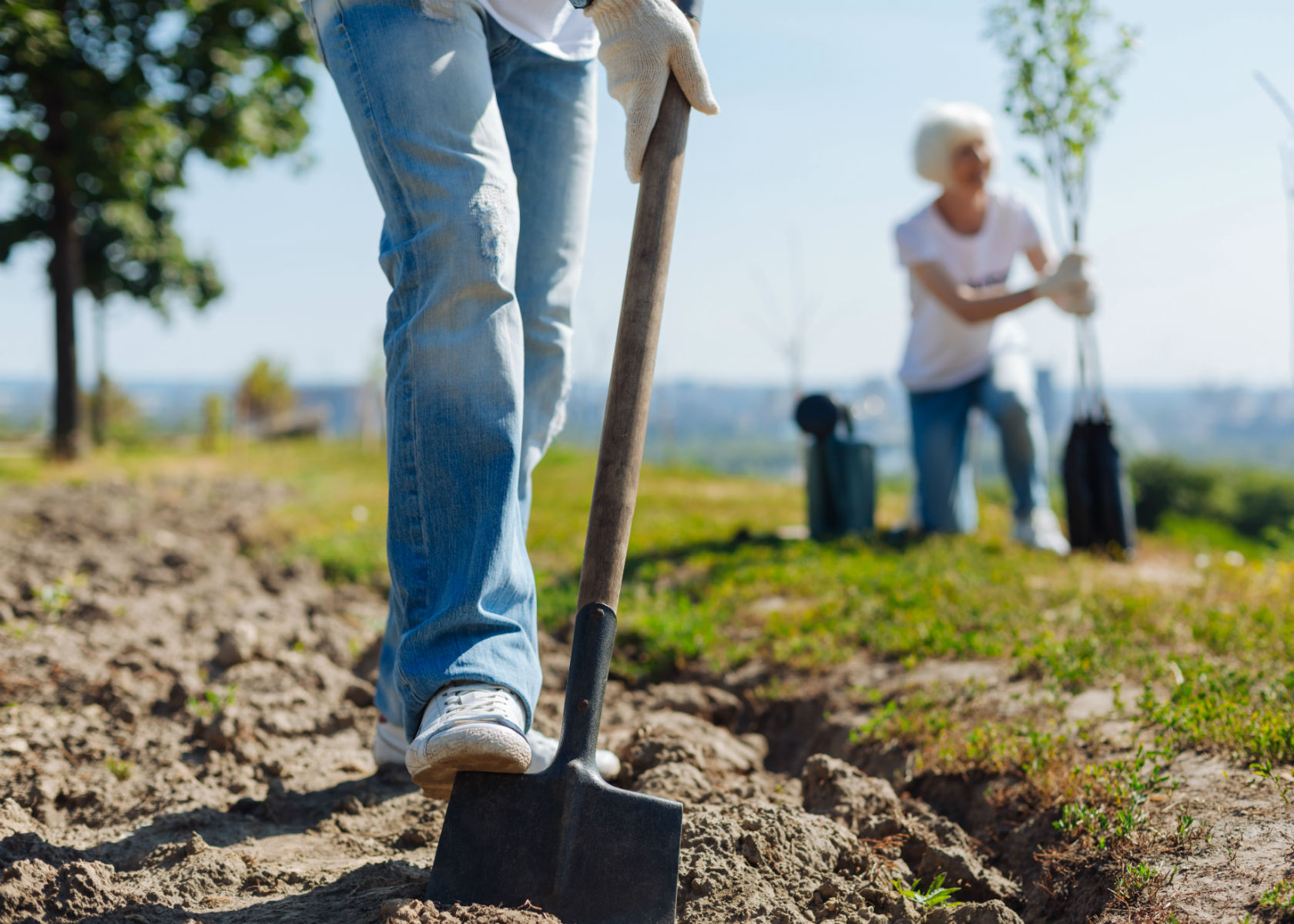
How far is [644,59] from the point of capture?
1.75 meters

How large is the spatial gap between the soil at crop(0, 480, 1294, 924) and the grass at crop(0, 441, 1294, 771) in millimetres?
109

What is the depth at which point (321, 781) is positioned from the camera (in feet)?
7.25

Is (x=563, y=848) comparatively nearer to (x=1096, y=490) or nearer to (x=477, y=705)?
(x=477, y=705)

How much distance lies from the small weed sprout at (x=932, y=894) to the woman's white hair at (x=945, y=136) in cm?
444

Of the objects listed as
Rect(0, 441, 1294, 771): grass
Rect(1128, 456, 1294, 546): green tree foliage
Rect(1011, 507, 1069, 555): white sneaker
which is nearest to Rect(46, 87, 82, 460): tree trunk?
Rect(0, 441, 1294, 771): grass

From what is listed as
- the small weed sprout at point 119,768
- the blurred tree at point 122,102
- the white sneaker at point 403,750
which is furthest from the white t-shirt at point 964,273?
the blurred tree at point 122,102

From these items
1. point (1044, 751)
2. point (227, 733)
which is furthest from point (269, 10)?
point (1044, 751)

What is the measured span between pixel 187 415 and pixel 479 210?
25.5 meters

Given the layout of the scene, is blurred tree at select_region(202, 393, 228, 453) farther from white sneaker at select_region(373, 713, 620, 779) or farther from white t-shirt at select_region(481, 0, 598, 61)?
white t-shirt at select_region(481, 0, 598, 61)

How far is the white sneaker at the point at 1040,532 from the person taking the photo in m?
4.94

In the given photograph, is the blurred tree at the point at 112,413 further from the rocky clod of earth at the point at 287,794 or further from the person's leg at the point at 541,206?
the person's leg at the point at 541,206

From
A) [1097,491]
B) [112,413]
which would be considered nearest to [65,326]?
[1097,491]

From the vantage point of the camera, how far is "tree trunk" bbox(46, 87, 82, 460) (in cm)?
1332

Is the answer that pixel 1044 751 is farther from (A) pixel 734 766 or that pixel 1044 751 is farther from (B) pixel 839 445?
(B) pixel 839 445
